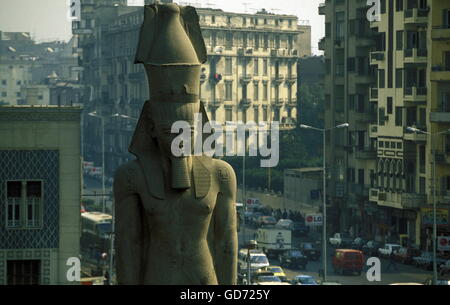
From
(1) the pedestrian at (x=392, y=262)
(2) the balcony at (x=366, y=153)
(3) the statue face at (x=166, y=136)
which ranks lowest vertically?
(1) the pedestrian at (x=392, y=262)

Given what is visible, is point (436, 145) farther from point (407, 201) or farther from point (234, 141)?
point (234, 141)

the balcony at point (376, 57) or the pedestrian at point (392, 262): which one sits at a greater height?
the balcony at point (376, 57)

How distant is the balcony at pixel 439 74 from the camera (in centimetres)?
7675

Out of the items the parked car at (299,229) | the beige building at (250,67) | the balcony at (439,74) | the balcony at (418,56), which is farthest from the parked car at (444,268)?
the beige building at (250,67)

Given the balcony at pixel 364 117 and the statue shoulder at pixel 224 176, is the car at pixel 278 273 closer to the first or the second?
the balcony at pixel 364 117

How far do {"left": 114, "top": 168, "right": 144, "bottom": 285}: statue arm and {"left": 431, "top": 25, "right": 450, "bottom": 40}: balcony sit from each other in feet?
208

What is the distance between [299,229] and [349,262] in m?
18.0

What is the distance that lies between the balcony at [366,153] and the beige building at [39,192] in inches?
1637

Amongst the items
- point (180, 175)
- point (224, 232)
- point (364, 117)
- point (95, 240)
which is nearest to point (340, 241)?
point (95, 240)

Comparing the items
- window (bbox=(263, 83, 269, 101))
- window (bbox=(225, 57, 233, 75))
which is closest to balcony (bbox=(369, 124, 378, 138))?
window (bbox=(225, 57, 233, 75))

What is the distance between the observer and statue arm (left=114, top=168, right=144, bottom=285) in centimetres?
1471

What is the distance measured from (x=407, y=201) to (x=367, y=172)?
409 inches

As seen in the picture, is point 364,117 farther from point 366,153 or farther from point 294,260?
point 294,260

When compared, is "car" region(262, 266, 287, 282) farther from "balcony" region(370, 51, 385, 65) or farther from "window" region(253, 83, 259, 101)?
"window" region(253, 83, 259, 101)
